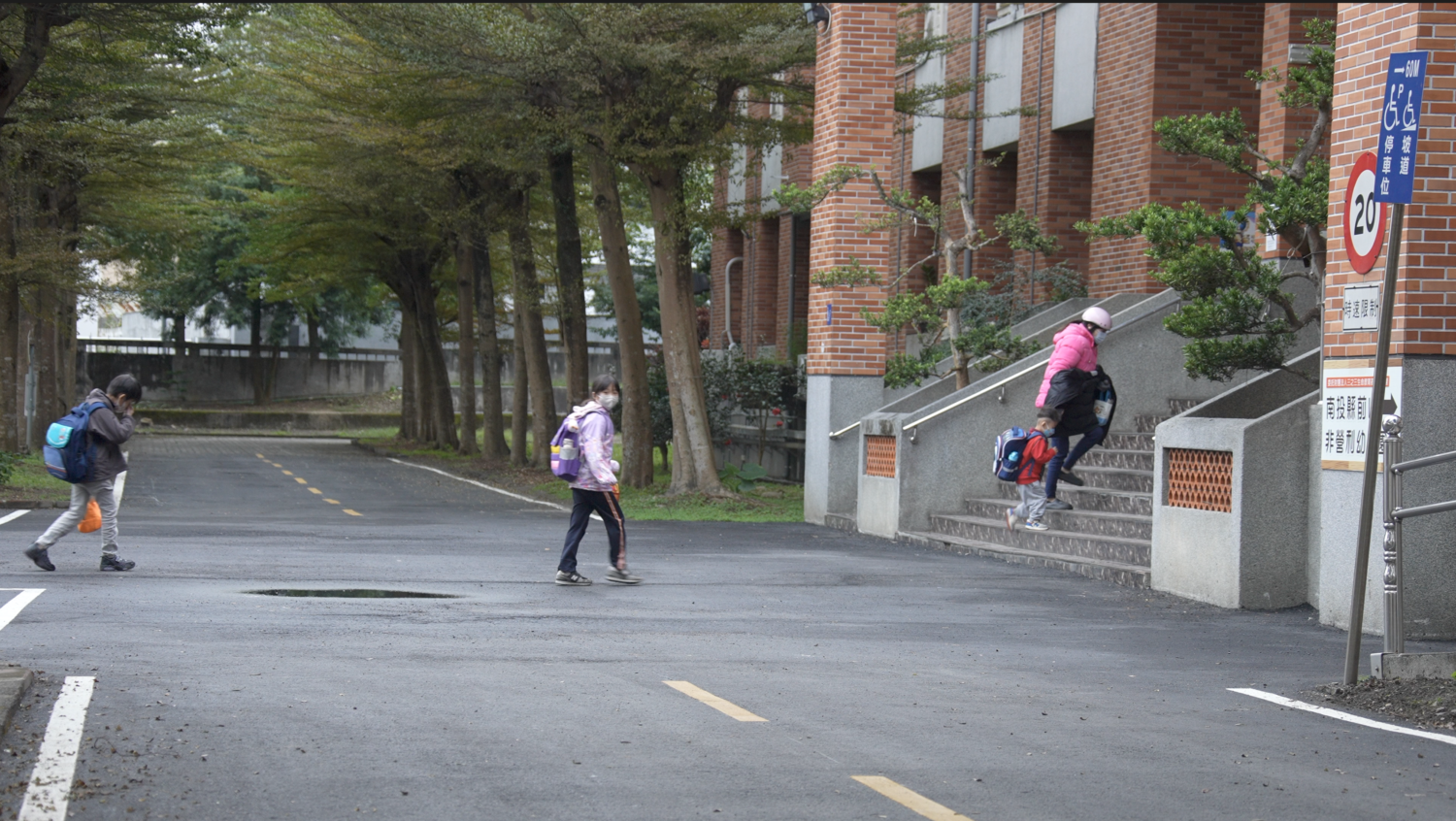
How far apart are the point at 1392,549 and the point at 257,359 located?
5767 cm

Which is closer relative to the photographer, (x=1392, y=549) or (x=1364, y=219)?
(x=1392, y=549)

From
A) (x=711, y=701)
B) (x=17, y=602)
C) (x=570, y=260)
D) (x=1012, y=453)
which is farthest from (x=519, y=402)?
(x=711, y=701)

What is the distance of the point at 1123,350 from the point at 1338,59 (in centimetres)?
701

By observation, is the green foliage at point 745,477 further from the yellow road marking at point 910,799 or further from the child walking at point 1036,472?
the yellow road marking at point 910,799

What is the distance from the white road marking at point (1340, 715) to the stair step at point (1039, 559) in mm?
4765

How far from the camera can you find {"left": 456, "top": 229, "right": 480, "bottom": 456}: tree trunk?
37.6 metres

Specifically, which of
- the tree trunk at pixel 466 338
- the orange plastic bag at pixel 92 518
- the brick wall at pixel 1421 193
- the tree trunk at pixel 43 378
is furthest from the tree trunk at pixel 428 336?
the brick wall at pixel 1421 193

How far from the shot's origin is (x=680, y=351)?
2383 centimetres

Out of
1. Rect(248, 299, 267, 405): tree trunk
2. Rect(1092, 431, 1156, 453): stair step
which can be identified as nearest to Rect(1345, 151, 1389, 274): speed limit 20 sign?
Rect(1092, 431, 1156, 453): stair step

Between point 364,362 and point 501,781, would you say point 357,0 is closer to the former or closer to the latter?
point 501,781

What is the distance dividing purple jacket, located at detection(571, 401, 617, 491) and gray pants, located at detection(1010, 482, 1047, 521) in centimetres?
440

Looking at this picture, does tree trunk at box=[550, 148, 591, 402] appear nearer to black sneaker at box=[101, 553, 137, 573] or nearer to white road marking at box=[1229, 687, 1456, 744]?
black sneaker at box=[101, 553, 137, 573]

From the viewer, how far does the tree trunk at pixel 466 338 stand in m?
37.6

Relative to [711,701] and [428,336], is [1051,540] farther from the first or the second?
[428,336]
